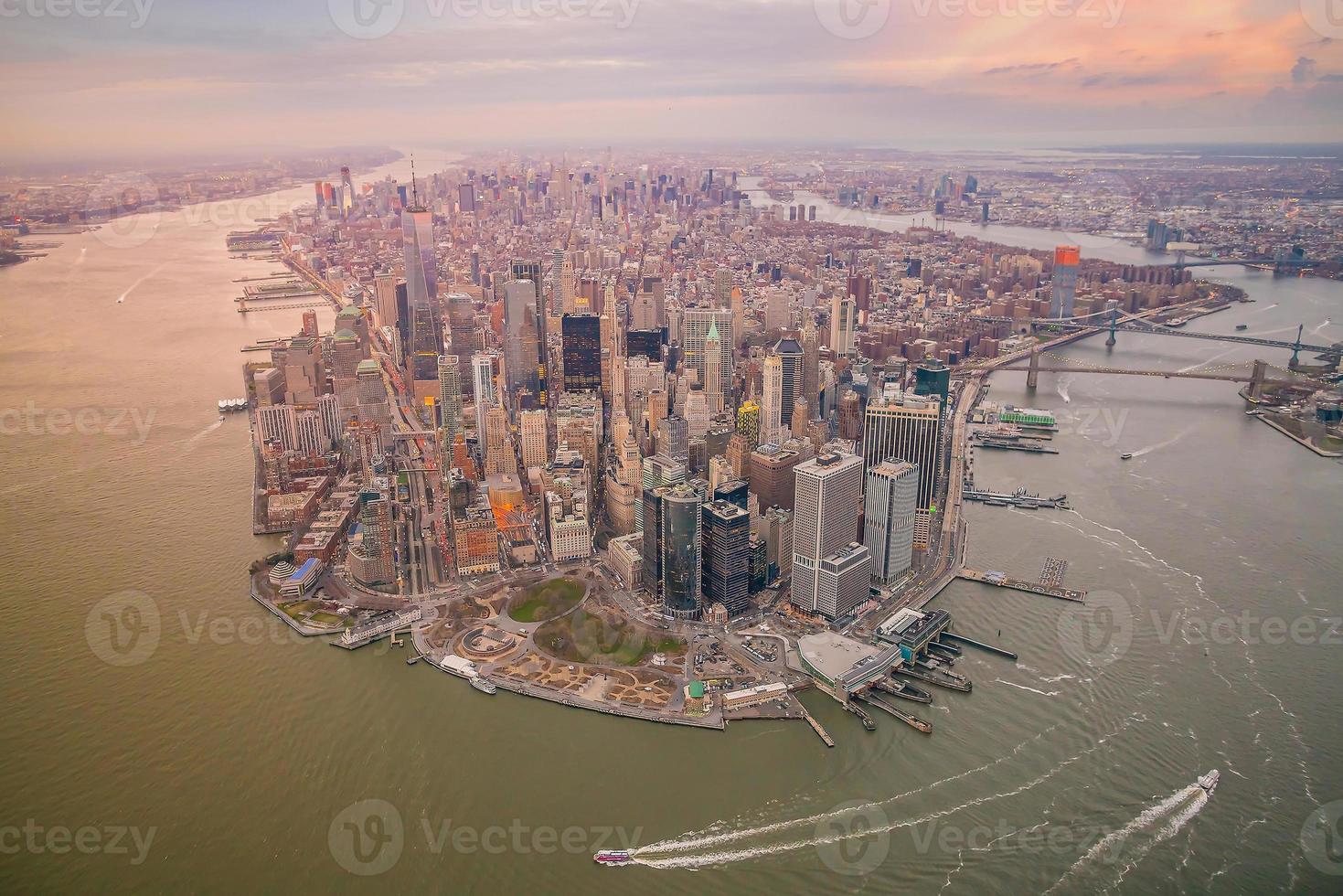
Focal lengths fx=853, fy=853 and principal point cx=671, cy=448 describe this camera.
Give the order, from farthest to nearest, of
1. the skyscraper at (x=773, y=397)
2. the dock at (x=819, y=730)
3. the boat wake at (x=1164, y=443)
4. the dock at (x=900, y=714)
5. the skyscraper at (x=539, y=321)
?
the skyscraper at (x=539, y=321) → the skyscraper at (x=773, y=397) → the boat wake at (x=1164, y=443) → the dock at (x=900, y=714) → the dock at (x=819, y=730)

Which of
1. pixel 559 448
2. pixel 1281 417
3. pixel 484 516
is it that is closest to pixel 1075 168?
pixel 1281 417

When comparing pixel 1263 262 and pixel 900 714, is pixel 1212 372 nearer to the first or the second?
pixel 1263 262

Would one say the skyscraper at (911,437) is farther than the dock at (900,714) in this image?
Yes

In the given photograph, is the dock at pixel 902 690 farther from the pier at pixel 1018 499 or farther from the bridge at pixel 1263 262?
the bridge at pixel 1263 262

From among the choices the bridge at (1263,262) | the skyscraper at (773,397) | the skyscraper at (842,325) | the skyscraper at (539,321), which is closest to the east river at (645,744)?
the skyscraper at (773,397)

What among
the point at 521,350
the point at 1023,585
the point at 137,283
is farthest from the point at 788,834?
the point at 137,283

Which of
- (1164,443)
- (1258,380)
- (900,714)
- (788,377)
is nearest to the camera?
(900,714)

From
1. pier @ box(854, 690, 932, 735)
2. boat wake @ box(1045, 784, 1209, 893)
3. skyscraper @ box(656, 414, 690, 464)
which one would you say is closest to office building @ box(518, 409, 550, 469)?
skyscraper @ box(656, 414, 690, 464)

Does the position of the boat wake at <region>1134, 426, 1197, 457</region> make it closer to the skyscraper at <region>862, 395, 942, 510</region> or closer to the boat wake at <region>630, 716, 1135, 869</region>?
the skyscraper at <region>862, 395, 942, 510</region>
